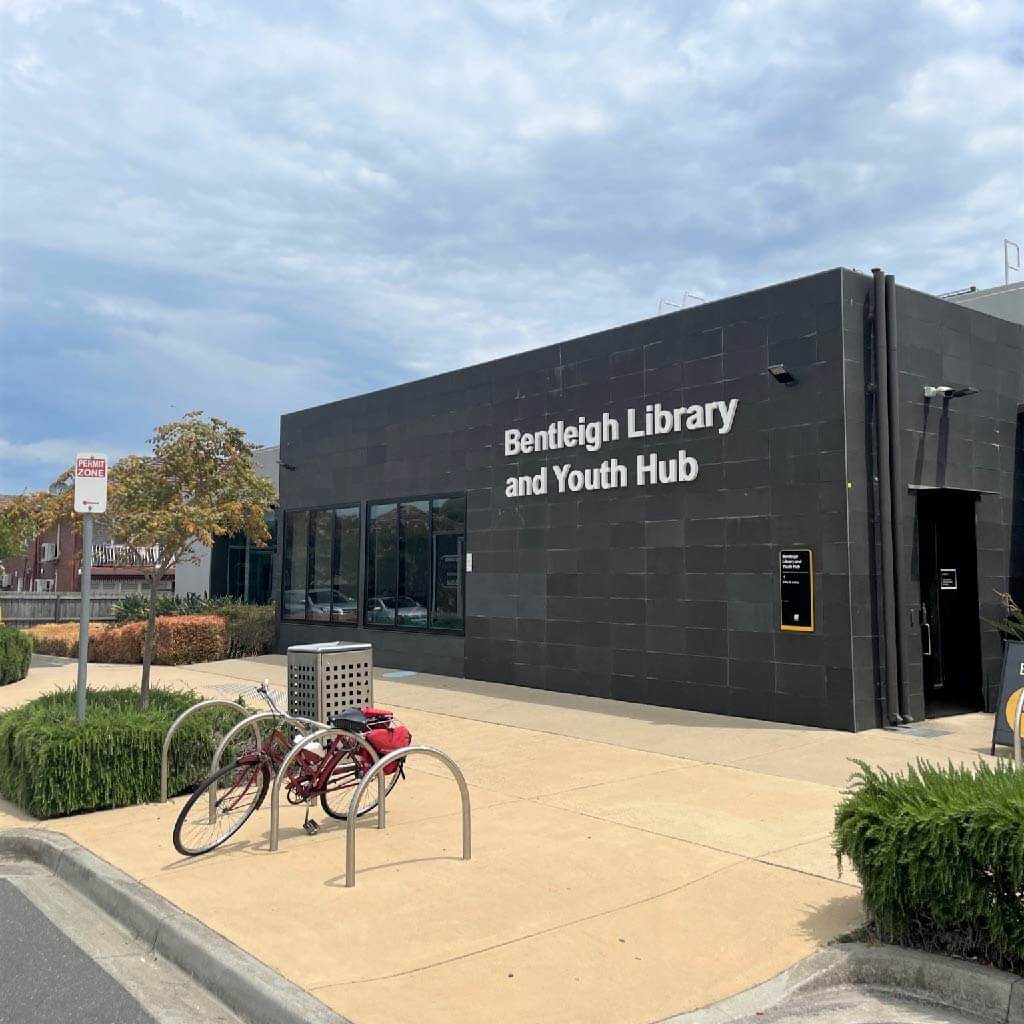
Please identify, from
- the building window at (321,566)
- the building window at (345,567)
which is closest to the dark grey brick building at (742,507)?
the building window at (345,567)

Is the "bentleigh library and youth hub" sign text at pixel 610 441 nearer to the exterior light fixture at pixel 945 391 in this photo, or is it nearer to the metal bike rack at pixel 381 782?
the exterior light fixture at pixel 945 391

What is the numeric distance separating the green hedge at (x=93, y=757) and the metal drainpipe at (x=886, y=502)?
719 centimetres

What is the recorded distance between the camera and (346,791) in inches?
A: 299

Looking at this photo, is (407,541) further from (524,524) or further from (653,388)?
(653,388)

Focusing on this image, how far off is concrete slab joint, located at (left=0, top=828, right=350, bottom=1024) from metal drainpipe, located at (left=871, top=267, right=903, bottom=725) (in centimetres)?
842

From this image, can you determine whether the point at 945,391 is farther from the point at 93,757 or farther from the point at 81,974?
the point at 81,974

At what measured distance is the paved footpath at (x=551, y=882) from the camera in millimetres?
4242

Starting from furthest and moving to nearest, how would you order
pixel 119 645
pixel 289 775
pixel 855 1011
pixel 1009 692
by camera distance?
1. pixel 119 645
2. pixel 1009 692
3. pixel 289 775
4. pixel 855 1011

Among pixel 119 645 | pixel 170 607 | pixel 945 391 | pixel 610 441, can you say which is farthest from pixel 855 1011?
pixel 170 607

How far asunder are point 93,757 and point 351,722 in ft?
7.73

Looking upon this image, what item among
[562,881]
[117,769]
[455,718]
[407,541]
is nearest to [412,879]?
[562,881]

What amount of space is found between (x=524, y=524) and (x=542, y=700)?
2945mm

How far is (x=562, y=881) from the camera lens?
5.61 meters

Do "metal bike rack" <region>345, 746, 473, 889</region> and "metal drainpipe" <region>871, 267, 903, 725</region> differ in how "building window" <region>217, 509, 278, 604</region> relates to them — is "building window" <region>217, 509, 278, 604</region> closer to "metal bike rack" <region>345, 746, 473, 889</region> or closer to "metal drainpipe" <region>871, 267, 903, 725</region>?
"metal drainpipe" <region>871, 267, 903, 725</region>
